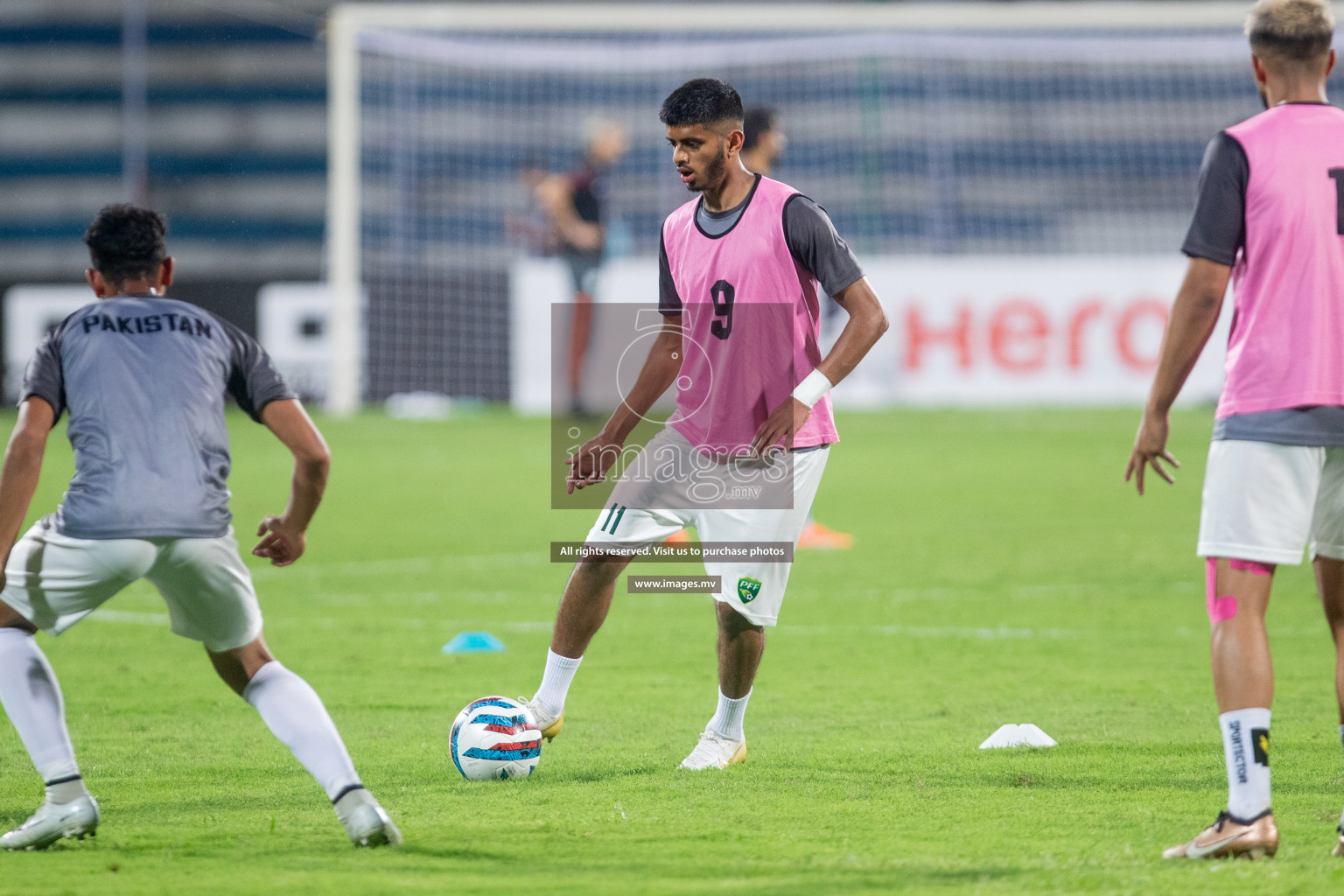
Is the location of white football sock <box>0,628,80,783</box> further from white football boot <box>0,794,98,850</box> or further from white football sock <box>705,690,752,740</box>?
white football sock <box>705,690,752,740</box>

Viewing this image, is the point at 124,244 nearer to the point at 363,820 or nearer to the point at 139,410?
the point at 139,410

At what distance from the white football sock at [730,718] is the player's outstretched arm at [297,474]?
5.27 feet

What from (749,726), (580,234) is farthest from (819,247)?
(580,234)

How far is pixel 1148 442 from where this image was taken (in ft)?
13.7

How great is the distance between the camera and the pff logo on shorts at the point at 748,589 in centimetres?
527


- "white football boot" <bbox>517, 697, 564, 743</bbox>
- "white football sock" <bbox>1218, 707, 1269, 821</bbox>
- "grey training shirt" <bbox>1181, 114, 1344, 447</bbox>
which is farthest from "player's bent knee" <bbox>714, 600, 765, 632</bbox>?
"grey training shirt" <bbox>1181, 114, 1344, 447</bbox>

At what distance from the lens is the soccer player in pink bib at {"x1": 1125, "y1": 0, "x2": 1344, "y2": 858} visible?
4031mm

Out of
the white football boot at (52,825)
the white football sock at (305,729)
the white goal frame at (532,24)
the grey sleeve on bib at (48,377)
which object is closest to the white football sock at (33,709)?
the white football boot at (52,825)

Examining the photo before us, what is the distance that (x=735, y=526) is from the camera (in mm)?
5305

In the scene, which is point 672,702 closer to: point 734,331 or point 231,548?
point 734,331

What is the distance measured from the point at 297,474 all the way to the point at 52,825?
105 centimetres

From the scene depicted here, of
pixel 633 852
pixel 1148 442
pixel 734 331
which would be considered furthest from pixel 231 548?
pixel 1148 442

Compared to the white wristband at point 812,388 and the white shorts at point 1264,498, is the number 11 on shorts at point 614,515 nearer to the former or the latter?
the white wristband at point 812,388

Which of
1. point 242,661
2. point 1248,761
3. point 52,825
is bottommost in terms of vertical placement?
point 52,825
